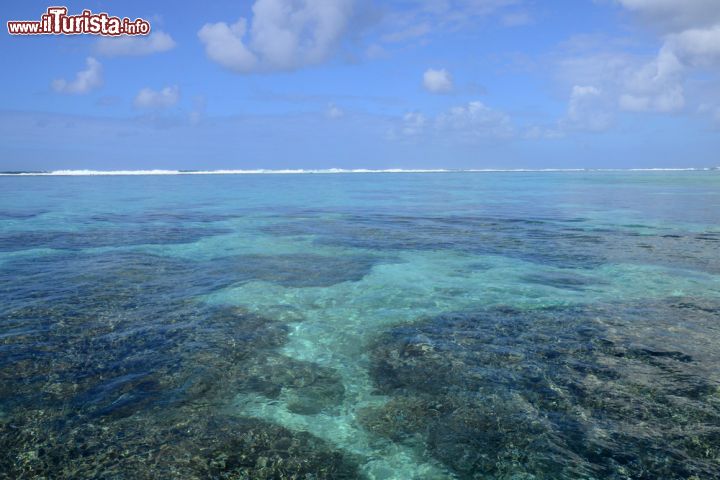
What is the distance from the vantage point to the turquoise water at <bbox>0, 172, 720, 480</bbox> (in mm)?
5176

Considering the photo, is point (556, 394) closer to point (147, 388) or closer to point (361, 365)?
point (361, 365)

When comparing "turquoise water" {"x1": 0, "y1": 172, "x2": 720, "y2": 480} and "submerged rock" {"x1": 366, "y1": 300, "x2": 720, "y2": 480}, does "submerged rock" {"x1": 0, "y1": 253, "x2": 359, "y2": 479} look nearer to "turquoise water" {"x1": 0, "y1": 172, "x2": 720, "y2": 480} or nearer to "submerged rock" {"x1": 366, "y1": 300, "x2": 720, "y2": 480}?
"turquoise water" {"x1": 0, "y1": 172, "x2": 720, "y2": 480}

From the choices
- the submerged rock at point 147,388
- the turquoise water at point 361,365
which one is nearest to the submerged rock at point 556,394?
the turquoise water at point 361,365

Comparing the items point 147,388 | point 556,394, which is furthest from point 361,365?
point 147,388

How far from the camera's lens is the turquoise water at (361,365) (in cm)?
518

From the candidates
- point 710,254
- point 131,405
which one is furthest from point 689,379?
point 710,254

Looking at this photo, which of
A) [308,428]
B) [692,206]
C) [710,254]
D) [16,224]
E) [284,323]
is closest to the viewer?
[308,428]

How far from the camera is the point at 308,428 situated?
580 cm

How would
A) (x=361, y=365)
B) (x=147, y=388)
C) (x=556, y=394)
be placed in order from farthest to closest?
1. (x=361, y=365)
2. (x=147, y=388)
3. (x=556, y=394)

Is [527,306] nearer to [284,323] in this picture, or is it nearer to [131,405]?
[284,323]

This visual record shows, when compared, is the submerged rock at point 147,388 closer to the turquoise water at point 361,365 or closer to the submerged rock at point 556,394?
the turquoise water at point 361,365

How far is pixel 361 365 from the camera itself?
7520 mm

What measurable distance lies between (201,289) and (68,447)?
6437 mm

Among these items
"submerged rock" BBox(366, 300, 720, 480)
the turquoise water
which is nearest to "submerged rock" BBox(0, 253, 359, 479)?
the turquoise water
